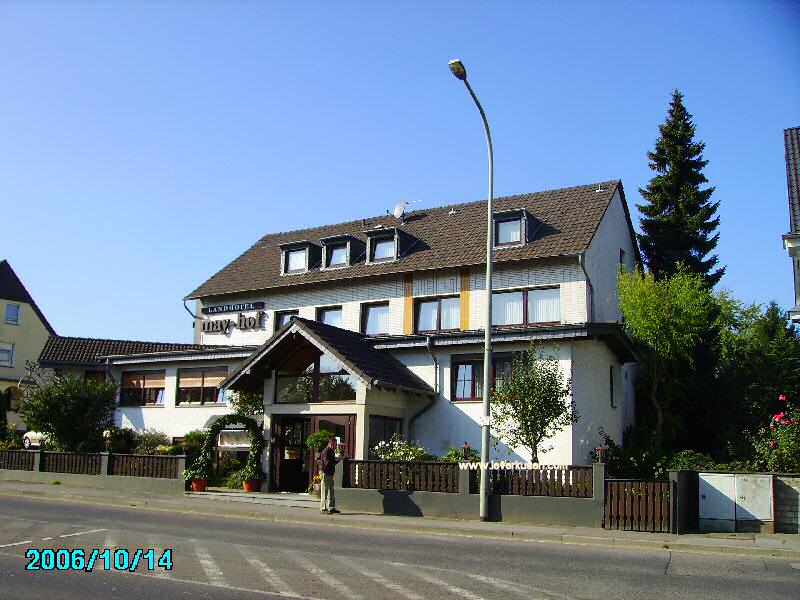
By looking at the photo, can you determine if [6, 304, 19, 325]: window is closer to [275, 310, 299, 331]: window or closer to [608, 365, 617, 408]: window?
[275, 310, 299, 331]: window

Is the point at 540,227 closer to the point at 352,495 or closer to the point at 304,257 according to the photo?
the point at 304,257

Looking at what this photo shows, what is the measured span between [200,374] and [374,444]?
10.7 meters

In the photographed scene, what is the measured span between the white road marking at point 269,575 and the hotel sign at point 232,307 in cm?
2246

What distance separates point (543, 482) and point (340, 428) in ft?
24.7

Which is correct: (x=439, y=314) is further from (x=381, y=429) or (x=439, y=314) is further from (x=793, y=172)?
(x=793, y=172)

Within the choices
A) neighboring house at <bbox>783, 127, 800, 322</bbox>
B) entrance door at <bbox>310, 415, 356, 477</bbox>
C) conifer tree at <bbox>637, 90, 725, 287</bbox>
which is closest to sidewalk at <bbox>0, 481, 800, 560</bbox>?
entrance door at <bbox>310, 415, 356, 477</bbox>

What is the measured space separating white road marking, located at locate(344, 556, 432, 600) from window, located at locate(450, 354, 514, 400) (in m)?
13.8

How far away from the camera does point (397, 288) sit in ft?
101

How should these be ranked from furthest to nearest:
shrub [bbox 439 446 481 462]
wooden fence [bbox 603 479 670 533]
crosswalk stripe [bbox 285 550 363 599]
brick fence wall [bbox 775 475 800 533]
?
shrub [bbox 439 446 481 462]
brick fence wall [bbox 775 475 800 533]
wooden fence [bbox 603 479 670 533]
crosswalk stripe [bbox 285 550 363 599]

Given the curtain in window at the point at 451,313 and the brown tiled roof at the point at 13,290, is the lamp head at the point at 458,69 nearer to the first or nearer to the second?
the curtain in window at the point at 451,313

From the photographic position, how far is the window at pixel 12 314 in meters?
58.0

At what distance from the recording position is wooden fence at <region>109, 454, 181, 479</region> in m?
24.9

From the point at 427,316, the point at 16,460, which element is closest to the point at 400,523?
the point at 427,316

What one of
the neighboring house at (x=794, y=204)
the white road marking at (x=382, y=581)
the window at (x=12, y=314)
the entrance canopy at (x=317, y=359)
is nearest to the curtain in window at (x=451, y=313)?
the entrance canopy at (x=317, y=359)
